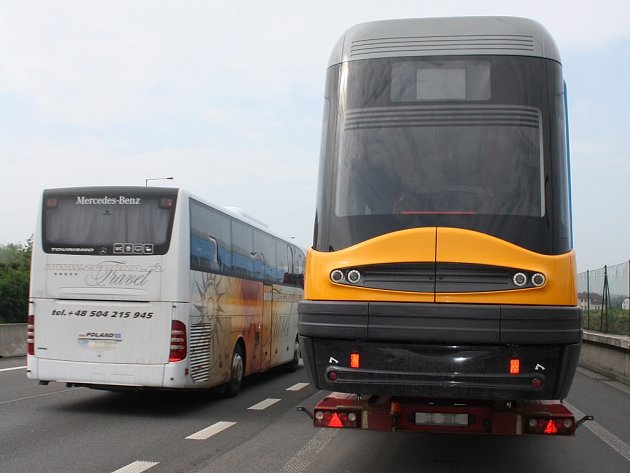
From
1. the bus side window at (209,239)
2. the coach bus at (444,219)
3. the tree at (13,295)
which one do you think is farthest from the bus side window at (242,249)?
the tree at (13,295)

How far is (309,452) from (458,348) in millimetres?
2668

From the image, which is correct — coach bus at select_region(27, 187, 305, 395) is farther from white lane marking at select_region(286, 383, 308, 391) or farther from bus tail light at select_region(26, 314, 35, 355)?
white lane marking at select_region(286, 383, 308, 391)

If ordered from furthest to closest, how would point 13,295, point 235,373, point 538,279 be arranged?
1. point 13,295
2. point 235,373
3. point 538,279

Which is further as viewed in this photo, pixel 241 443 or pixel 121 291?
pixel 121 291

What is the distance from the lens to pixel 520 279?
18.6ft

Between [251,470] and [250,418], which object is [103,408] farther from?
[251,470]

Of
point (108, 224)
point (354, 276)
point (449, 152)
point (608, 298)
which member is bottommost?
point (608, 298)

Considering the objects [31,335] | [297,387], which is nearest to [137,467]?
[31,335]

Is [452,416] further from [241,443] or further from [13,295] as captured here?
[13,295]

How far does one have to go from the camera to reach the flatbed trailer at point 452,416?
5848 millimetres

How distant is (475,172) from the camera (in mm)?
6000

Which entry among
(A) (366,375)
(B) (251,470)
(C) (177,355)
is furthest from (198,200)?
(A) (366,375)

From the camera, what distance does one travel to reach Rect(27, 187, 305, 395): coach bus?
9.76 metres

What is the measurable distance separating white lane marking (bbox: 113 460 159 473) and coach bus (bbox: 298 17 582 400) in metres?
1.94
